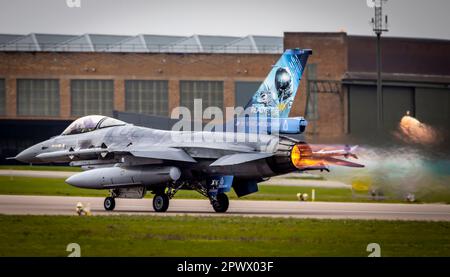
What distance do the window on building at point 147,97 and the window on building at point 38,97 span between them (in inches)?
213

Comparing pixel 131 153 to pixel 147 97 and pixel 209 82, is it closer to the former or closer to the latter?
pixel 147 97

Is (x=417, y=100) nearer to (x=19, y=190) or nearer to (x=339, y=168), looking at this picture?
(x=19, y=190)

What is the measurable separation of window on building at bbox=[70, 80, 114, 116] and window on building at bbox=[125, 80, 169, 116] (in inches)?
53.7

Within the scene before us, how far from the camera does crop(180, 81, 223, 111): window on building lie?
3014 inches

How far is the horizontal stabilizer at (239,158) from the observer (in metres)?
31.8

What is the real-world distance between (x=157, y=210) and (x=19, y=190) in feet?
44.0

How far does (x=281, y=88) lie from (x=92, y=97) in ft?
140

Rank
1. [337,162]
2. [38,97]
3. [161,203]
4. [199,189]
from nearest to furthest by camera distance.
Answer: [337,162], [161,203], [199,189], [38,97]

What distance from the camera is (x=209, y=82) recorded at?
78125 millimetres

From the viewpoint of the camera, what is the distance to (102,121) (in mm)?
36375

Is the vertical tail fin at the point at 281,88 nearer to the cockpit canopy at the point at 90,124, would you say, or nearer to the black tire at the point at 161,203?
the black tire at the point at 161,203

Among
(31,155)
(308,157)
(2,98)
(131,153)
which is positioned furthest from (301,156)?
(2,98)

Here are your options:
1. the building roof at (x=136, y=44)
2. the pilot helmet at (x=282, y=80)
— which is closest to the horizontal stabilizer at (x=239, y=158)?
the pilot helmet at (x=282, y=80)
